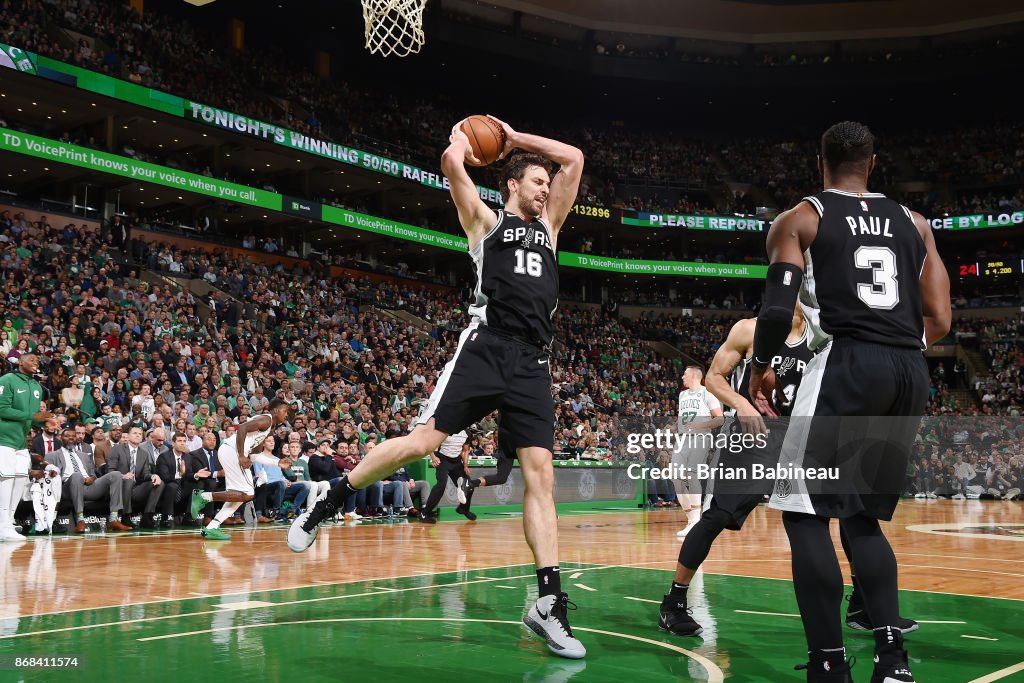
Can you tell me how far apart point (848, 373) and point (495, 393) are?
180 cm

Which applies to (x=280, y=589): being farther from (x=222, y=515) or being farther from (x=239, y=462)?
(x=239, y=462)

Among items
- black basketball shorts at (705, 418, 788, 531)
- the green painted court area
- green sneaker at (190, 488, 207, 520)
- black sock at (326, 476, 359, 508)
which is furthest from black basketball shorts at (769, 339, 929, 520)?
green sneaker at (190, 488, 207, 520)

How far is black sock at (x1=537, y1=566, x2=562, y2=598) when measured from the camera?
166 inches

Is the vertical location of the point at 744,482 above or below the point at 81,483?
above

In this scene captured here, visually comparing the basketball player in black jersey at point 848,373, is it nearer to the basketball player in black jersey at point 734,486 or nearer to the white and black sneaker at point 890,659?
the white and black sneaker at point 890,659

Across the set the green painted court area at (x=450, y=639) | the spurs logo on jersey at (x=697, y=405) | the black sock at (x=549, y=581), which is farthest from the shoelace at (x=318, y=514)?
the spurs logo on jersey at (x=697, y=405)

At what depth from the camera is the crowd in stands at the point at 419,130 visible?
89.2ft

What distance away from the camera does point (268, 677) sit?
3.48m

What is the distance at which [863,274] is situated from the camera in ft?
10.7

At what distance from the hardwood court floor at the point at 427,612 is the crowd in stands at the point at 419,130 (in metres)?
21.4

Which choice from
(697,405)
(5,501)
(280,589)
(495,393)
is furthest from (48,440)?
(495,393)

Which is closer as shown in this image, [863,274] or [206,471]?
[863,274]

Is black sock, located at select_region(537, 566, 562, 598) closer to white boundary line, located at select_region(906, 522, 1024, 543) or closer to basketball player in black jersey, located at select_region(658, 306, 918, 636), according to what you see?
basketball player in black jersey, located at select_region(658, 306, 918, 636)

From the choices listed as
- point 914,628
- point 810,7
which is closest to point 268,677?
point 914,628
